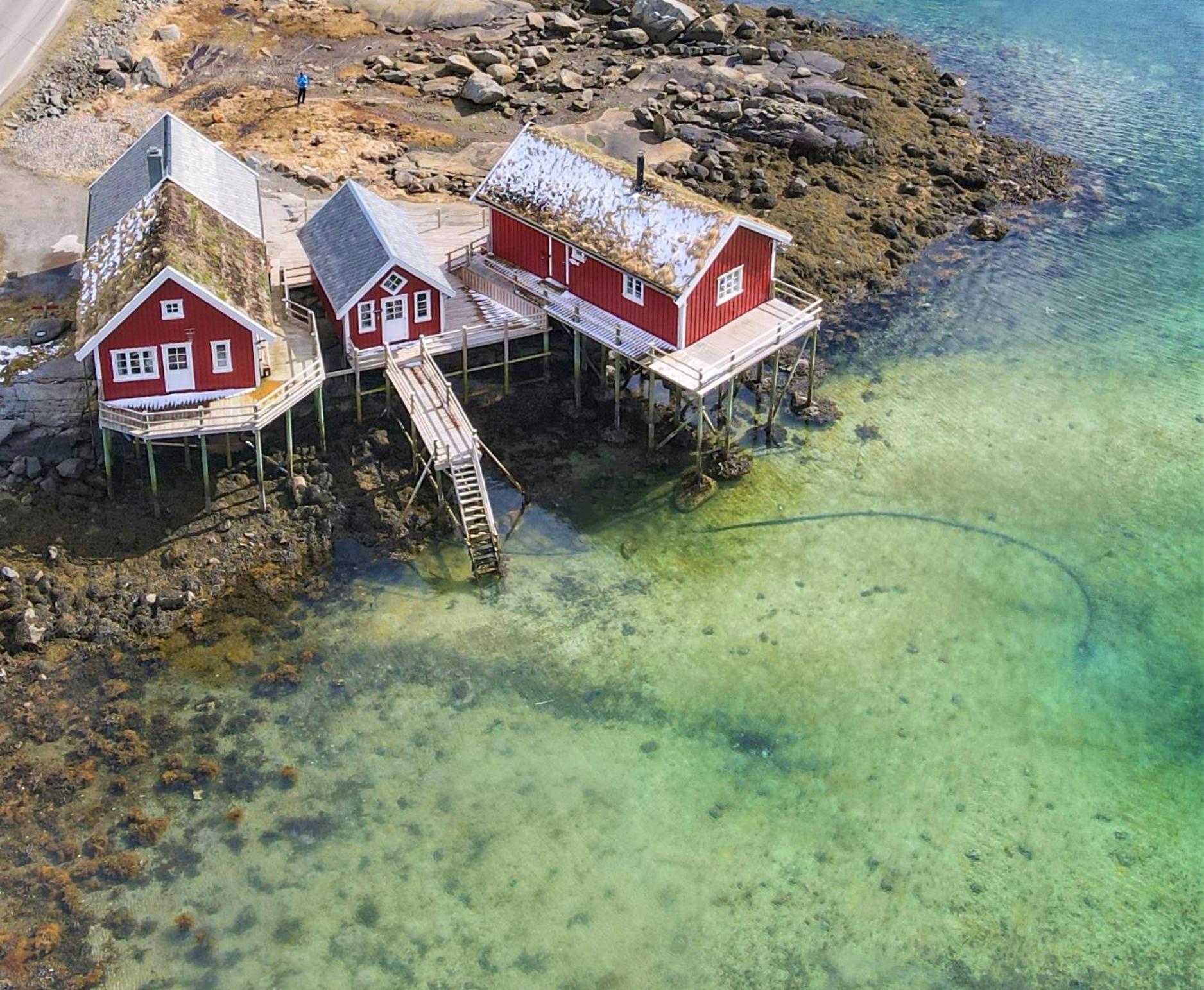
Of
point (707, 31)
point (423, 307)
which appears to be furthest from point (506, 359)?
point (707, 31)

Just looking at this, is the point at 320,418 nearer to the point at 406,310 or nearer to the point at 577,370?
the point at 406,310

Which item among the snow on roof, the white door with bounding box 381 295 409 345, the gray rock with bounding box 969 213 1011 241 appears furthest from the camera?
the gray rock with bounding box 969 213 1011 241

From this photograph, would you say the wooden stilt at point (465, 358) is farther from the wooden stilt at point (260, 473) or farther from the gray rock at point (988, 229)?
the gray rock at point (988, 229)

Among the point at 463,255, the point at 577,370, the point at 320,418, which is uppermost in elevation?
the point at 463,255

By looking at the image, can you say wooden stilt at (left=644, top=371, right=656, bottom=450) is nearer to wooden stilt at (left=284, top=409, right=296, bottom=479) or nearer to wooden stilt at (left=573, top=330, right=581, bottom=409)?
wooden stilt at (left=573, top=330, right=581, bottom=409)

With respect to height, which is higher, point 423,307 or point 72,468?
point 423,307

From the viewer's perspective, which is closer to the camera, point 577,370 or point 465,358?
point 465,358

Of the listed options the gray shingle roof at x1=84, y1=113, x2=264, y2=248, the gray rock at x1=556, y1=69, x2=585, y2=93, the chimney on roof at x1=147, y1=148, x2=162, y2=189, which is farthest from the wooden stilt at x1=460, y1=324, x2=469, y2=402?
the gray rock at x1=556, y1=69, x2=585, y2=93
